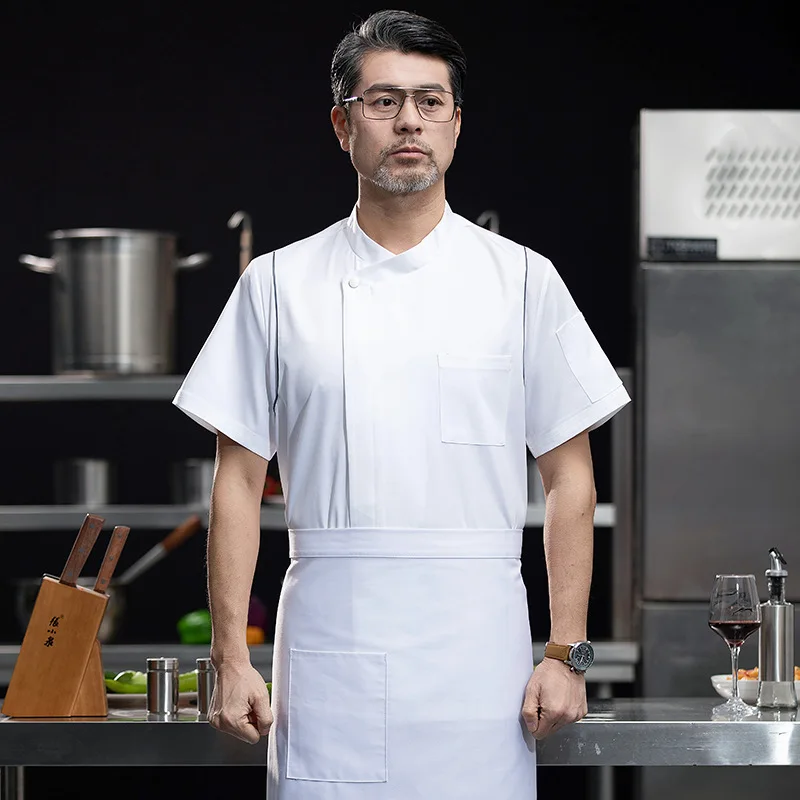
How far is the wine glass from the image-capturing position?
215 centimetres

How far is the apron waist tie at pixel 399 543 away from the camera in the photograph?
67.3 inches

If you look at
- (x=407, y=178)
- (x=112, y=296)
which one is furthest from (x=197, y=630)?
(x=407, y=178)

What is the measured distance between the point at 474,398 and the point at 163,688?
807 millimetres

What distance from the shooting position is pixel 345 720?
1.70 metres

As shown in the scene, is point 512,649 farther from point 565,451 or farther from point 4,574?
point 4,574

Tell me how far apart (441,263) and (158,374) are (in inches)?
70.7

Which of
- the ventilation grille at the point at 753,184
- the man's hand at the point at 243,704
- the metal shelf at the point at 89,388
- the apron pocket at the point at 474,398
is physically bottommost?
the man's hand at the point at 243,704

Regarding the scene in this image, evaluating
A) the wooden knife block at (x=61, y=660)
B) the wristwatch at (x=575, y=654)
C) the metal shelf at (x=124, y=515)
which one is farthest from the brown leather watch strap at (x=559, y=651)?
the metal shelf at (x=124, y=515)

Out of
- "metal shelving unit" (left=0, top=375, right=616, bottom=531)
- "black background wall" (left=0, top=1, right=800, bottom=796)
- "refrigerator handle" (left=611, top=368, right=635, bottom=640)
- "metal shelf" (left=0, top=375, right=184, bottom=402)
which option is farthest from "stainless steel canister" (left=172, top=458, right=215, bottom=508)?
"refrigerator handle" (left=611, top=368, right=635, bottom=640)

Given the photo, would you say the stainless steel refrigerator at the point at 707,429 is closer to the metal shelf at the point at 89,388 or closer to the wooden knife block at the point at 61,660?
the metal shelf at the point at 89,388

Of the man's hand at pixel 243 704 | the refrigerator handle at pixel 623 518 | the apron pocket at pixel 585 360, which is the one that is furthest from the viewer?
the refrigerator handle at pixel 623 518

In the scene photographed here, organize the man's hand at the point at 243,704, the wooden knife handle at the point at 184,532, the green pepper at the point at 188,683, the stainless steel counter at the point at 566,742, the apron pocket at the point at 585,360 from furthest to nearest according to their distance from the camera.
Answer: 1. the wooden knife handle at the point at 184,532
2. the green pepper at the point at 188,683
3. the stainless steel counter at the point at 566,742
4. the apron pocket at the point at 585,360
5. the man's hand at the point at 243,704

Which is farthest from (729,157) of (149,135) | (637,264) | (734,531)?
(149,135)

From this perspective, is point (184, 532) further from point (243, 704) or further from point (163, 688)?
point (243, 704)
